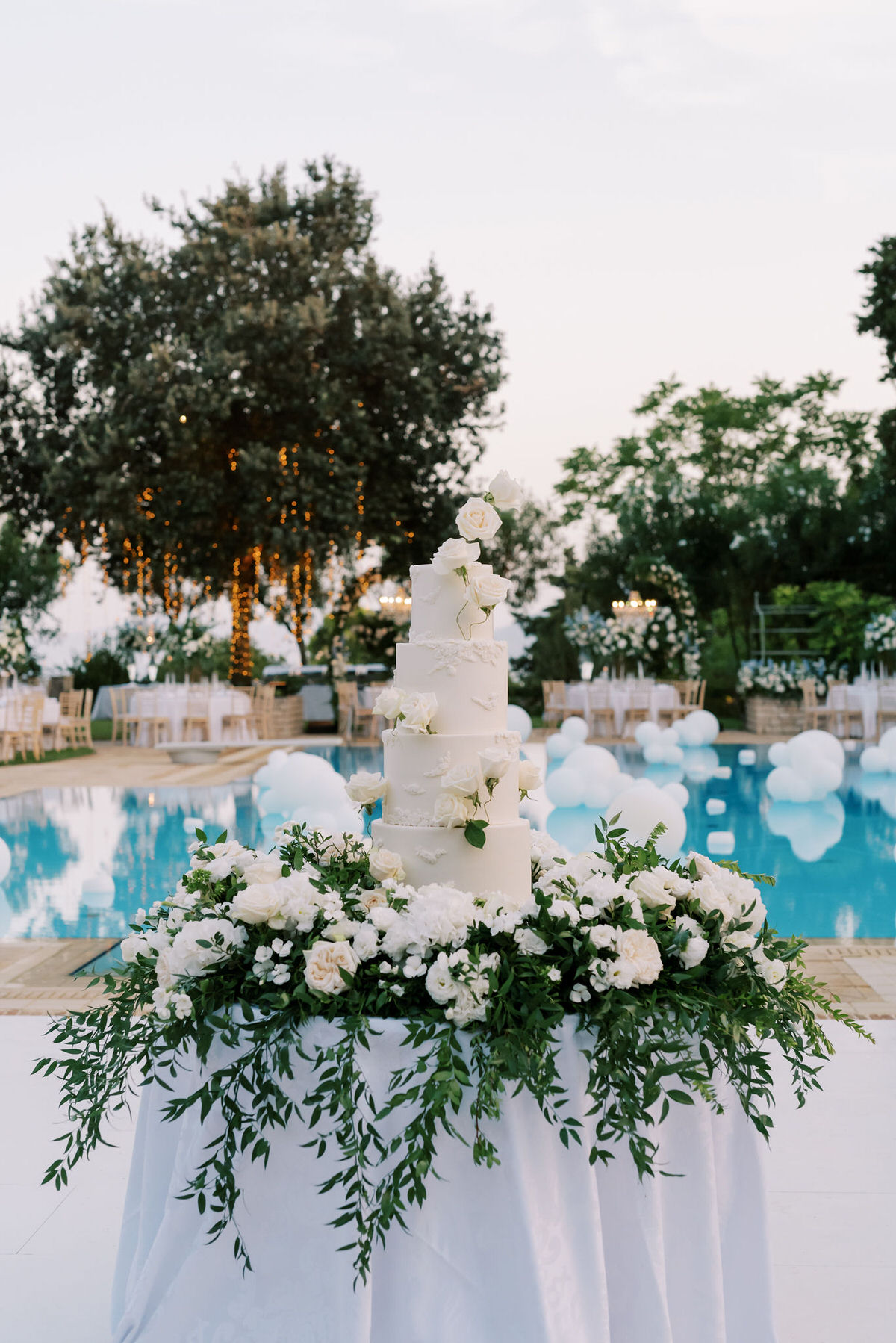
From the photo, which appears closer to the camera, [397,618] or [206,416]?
[206,416]

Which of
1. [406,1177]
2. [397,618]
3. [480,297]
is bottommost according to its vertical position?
[406,1177]

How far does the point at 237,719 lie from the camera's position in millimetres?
20375

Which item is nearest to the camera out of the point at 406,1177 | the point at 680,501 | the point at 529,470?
the point at 406,1177

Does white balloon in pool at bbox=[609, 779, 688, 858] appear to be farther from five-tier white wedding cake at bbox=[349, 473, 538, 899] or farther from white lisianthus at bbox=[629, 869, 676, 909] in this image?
white lisianthus at bbox=[629, 869, 676, 909]

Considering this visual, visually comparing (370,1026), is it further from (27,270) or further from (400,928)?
(27,270)

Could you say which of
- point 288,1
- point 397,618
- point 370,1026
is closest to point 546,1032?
point 370,1026

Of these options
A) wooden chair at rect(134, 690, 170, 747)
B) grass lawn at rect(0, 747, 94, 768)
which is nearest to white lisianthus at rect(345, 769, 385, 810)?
grass lawn at rect(0, 747, 94, 768)

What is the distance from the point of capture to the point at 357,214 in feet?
78.1

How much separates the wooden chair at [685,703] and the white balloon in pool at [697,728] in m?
2.20

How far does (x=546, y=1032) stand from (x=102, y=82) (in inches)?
839

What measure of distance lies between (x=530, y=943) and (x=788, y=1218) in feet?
5.39

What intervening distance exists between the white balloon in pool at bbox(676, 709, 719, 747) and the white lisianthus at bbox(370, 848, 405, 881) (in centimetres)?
1619

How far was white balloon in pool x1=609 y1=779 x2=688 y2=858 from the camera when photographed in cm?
789

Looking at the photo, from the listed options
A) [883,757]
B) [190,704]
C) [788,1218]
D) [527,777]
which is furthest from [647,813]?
[190,704]
